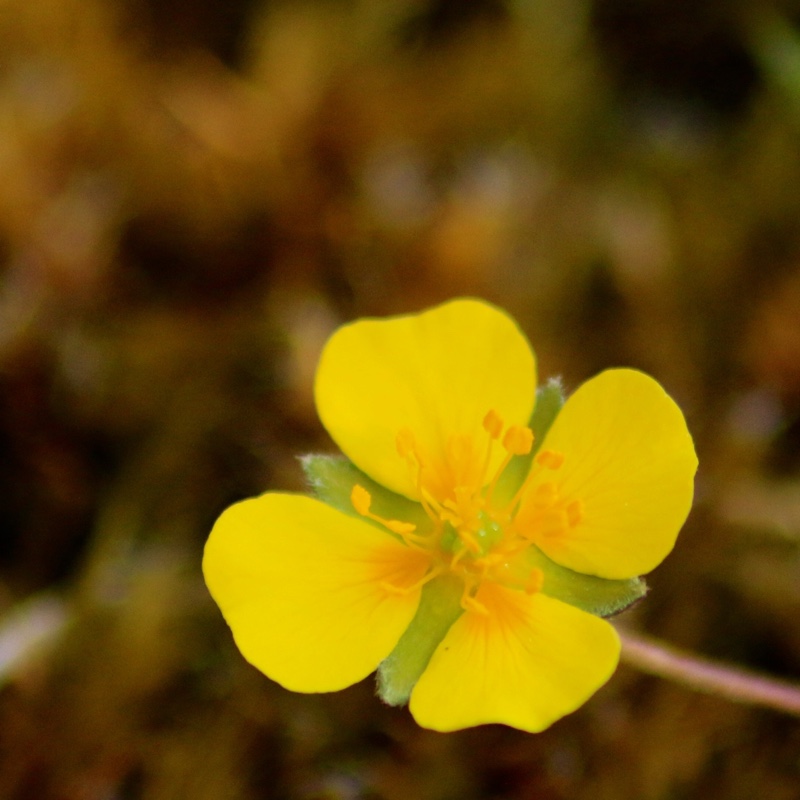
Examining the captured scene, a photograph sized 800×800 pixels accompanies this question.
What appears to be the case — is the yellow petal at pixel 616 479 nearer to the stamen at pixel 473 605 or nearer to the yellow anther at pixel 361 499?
the stamen at pixel 473 605

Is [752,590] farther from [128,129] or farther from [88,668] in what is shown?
[128,129]

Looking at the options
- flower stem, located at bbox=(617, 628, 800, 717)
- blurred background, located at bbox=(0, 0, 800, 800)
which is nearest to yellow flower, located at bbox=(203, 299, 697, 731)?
flower stem, located at bbox=(617, 628, 800, 717)

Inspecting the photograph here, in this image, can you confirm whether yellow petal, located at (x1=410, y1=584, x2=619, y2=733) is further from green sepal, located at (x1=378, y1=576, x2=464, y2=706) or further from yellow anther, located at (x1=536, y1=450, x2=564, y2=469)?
yellow anther, located at (x1=536, y1=450, x2=564, y2=469)

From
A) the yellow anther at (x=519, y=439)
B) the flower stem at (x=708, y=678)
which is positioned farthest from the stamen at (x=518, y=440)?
the flower stem at (x=708, y=678)

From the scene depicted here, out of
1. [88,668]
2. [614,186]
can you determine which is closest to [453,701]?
[88,668]

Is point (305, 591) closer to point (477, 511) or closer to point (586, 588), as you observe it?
point (477, 511)
